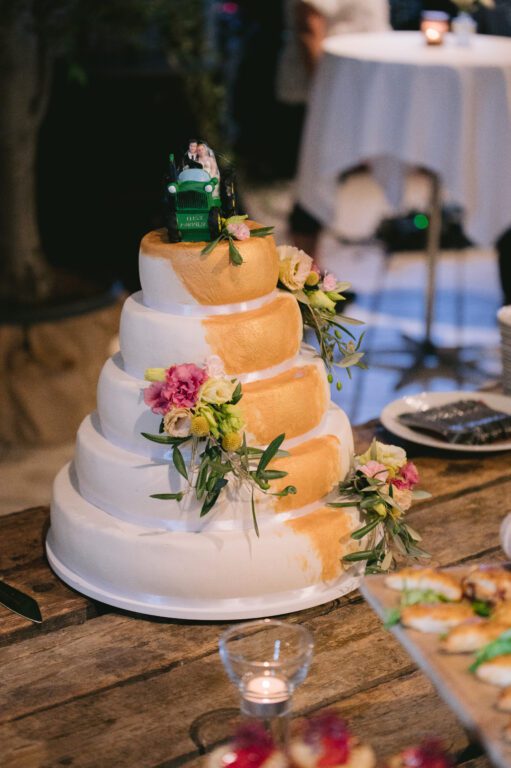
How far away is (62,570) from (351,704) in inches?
22.4

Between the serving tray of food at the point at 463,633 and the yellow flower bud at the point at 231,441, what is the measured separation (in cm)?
39

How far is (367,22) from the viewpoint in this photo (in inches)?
194

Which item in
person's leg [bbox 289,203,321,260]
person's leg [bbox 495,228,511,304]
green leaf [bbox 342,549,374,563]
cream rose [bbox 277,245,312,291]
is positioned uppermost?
cream rose [bbox 277,245,312,291]

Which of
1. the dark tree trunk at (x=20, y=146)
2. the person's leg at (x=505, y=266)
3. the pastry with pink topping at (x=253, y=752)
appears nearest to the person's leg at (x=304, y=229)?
the person's leg at (x=505, y=266)

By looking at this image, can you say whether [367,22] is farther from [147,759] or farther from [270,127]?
[147,759]

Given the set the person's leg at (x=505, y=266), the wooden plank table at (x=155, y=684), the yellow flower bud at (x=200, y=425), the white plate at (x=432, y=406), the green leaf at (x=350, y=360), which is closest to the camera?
the wooden plank table at (x=155, y=684)

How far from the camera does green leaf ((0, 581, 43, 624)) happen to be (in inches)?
66.7

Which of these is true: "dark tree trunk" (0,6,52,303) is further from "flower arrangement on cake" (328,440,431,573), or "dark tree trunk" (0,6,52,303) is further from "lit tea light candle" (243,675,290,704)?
"lit tea light candle" (243,675,290,704)

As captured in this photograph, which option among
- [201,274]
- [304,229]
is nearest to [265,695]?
[201,274]

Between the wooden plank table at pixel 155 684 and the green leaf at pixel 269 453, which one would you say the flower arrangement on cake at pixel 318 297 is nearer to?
the green leaf at pixel 269 453

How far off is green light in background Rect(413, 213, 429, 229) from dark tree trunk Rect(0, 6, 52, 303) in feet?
9.00

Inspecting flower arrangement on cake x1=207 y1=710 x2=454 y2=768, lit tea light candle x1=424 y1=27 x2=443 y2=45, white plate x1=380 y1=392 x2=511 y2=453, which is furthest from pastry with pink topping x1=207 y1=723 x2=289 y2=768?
lit tea light candle x1=424 y1=27 x2=443 y2=45

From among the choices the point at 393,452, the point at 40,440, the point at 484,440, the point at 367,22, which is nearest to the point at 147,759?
the point at 393,452

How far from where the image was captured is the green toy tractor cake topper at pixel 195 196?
1707 mm
